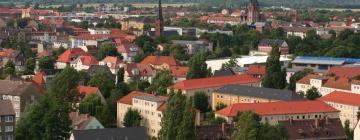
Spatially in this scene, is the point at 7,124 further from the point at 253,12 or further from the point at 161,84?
the point at 253,12

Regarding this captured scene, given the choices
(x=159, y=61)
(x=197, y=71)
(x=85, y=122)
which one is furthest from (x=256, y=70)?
(x=85, y=122)

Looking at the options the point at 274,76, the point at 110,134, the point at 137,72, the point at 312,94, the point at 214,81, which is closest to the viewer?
the point at 110,134

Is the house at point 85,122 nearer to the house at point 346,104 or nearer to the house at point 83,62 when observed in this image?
the house at point 346,104

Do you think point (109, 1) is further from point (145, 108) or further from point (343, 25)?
point (145, 108)

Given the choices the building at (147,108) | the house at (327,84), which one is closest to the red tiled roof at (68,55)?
the house at (327,84)

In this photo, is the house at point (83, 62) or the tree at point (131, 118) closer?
the tree at point (131, 118)

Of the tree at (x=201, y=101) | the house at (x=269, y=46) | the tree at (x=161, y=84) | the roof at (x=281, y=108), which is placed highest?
the roof at (x=281, y=108)

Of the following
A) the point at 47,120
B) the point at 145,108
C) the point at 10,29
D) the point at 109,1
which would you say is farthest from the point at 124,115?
the point at 109,1
